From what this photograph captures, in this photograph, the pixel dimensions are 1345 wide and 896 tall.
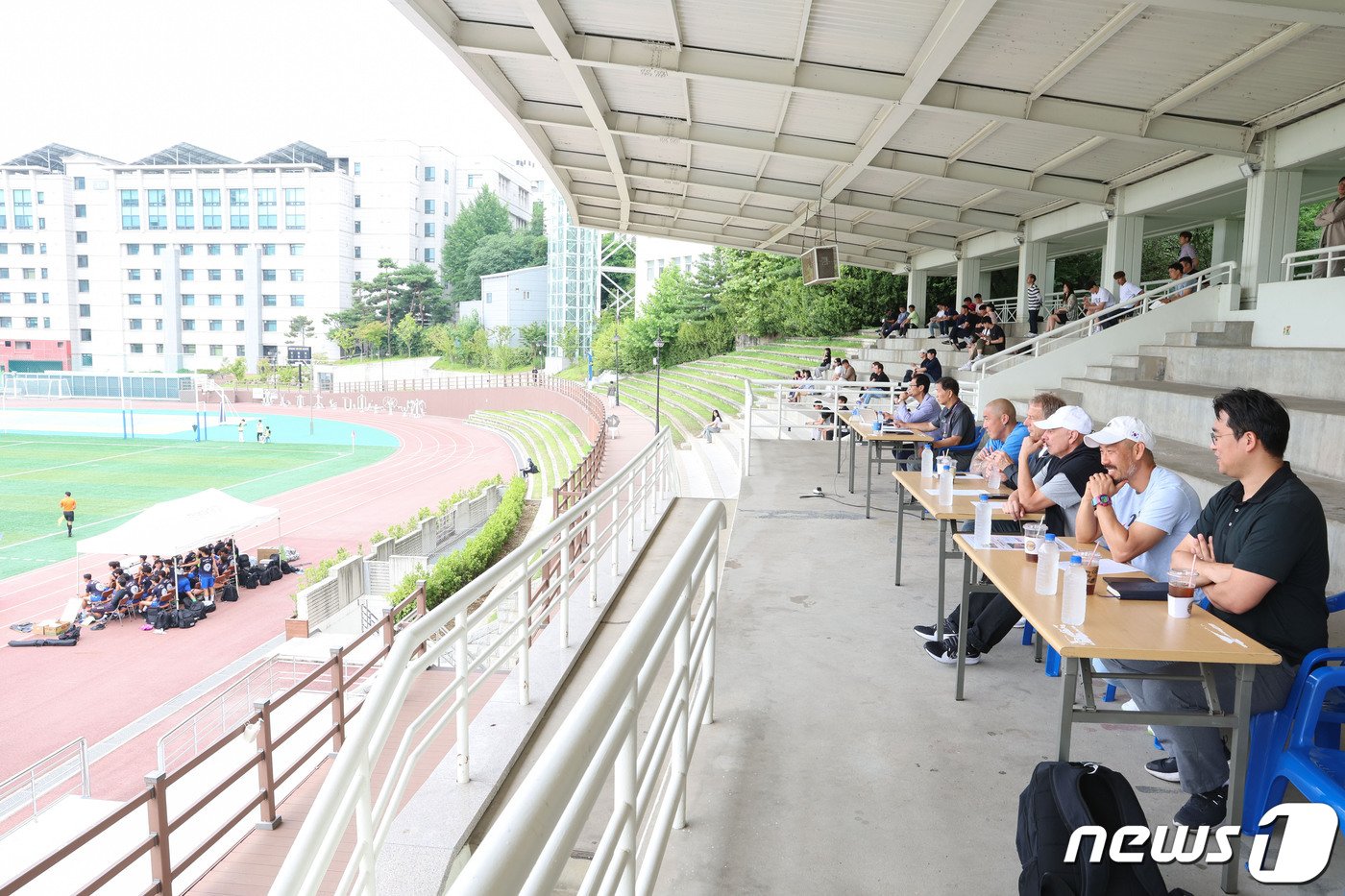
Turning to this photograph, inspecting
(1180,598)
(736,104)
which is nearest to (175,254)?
(736,104)

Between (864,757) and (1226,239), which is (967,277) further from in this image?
(864,757)

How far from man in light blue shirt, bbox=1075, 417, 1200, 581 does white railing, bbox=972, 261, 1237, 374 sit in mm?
10067

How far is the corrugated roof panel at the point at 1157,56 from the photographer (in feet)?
24.0

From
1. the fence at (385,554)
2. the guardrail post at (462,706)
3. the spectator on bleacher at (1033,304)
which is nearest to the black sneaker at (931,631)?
the guardrail post at (462,706)

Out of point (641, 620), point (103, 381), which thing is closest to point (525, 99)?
point (641, 620)

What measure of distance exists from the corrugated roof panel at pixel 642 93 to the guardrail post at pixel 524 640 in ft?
22.6

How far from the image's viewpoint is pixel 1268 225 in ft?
35.0

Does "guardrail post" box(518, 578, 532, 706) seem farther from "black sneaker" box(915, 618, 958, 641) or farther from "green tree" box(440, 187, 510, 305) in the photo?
"green tree" box(440, 187, 510, 305)

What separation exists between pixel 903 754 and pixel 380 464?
1550 inches

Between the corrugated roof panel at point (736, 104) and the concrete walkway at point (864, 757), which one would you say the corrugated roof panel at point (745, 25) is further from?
the concrete walkway at point (864, 757)

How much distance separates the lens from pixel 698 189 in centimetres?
1622

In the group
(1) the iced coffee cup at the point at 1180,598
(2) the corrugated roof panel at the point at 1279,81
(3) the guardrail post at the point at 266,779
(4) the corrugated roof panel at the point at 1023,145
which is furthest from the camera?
(4) the corrugated roof panel at the point at 1023,145

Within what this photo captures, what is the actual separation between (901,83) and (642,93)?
10.5ft

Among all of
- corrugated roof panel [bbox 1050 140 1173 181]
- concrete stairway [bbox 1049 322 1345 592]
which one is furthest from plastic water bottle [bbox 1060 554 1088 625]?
corrugated roof panel [bbox 1050 140 1173 181]
